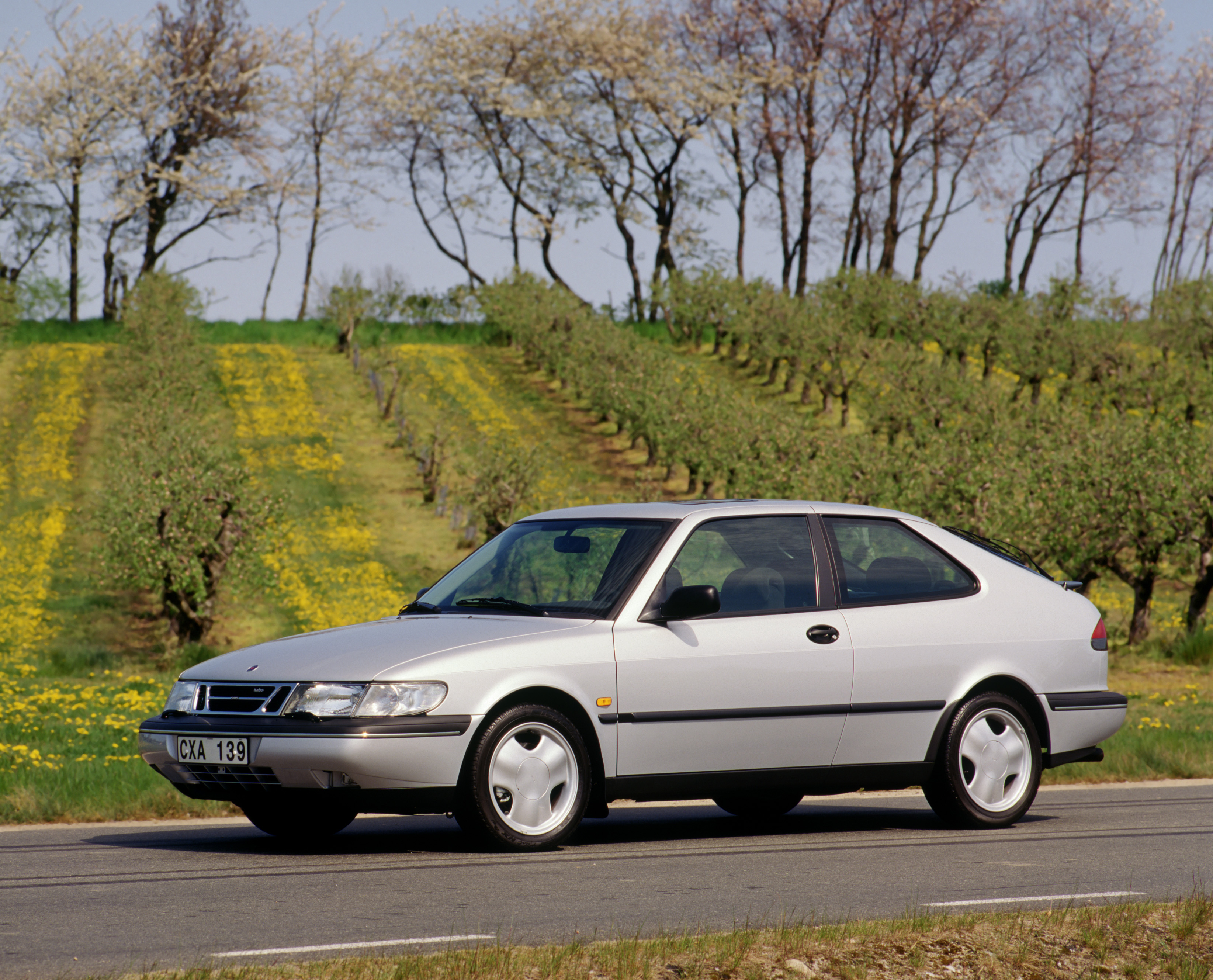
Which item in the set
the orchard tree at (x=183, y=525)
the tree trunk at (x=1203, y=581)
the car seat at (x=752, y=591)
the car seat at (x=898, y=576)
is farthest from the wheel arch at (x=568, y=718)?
the orchard tree at (x=183, y=525)

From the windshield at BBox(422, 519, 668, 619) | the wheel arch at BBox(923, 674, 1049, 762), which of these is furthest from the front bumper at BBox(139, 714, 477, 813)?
the wheel arch at BBox(923, 674, 1049, 762)

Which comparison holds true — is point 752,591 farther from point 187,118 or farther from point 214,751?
point 187,118

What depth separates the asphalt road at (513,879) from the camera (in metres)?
5.36

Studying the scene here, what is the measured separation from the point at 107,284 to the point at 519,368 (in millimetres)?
18785

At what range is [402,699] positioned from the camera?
22.8 ft

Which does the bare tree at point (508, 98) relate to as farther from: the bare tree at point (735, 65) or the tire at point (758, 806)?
the tire at point (758, 806)

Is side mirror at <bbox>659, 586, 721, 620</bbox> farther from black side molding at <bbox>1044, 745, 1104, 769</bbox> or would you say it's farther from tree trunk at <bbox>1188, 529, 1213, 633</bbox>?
tree trunk at <bbox>1188, 529, 1213, 633</bbox>

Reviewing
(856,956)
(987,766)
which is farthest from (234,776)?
(987,766)

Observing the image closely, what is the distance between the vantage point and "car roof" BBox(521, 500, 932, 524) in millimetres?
8250

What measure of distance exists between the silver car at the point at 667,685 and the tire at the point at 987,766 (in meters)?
0.01

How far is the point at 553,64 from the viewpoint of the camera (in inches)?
2469

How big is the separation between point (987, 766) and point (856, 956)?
12.5ft

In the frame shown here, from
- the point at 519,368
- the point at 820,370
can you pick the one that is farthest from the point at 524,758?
the point at 519,368

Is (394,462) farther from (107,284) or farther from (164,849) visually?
(164,849)
